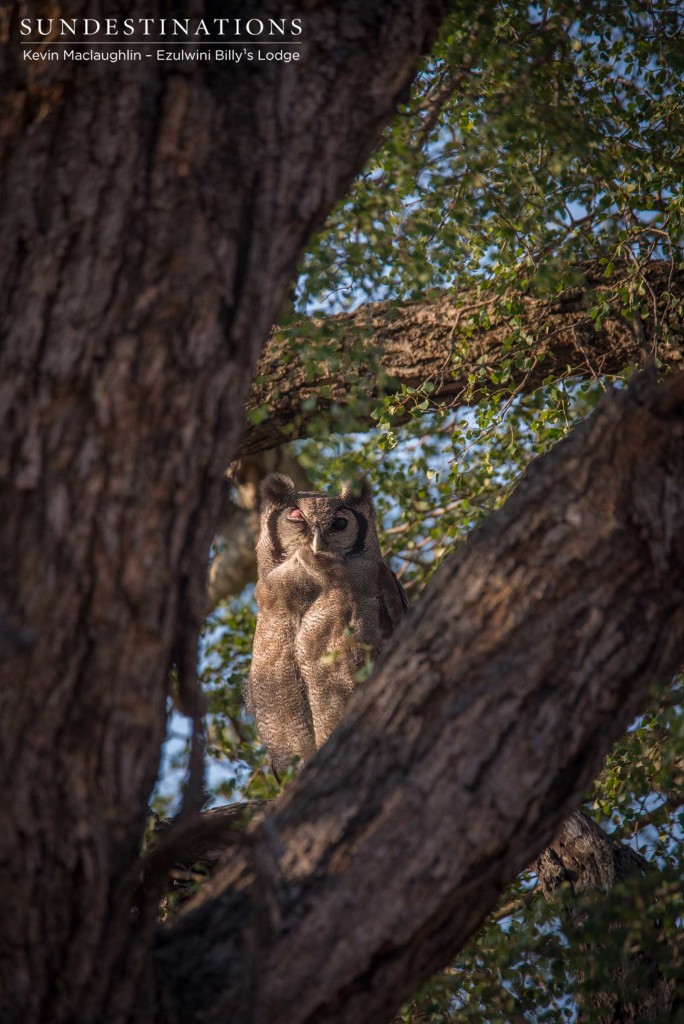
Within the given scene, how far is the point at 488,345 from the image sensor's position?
14.5 feet

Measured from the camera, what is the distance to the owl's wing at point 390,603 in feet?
16.1

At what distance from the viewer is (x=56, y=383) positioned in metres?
1.79

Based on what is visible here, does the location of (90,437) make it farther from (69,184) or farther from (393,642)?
(393,642)

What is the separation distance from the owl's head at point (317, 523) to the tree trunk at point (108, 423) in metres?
2.85

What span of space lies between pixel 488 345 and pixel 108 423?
2929 millimetres

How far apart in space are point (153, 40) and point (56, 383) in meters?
0.83

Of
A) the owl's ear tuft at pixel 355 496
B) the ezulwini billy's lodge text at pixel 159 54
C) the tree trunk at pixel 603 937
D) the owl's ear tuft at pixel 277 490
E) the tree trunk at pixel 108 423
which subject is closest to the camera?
the tree trunk at pixel 108 423

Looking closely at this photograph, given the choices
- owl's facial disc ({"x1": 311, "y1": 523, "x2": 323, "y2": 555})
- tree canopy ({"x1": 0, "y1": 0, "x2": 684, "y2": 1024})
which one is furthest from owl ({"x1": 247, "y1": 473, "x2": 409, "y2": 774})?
tree canopy ({"x1": 0, "y1": 0, "x2": 684, "y2": 1024})

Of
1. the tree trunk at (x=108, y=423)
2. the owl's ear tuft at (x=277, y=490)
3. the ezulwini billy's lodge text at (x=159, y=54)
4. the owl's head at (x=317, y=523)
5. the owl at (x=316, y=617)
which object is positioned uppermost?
the owl's ear tuft at (x=277, y=490)

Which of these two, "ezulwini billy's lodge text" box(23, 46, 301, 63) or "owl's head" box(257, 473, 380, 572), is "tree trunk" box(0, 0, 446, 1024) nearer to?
"ezulwini billy's lodge text" box(23, 46, 301, 63)

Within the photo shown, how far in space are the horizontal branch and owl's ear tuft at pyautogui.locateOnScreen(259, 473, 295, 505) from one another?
48 cm

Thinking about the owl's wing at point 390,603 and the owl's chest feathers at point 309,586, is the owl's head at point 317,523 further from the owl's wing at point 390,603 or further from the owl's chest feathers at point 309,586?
the owl's wing at point 390,603

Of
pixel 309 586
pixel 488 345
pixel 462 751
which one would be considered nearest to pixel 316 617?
pixel 309 586

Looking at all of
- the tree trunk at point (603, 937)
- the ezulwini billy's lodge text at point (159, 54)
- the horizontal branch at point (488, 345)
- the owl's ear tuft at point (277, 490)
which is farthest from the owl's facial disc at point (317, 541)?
the ezulwini billy's lodge text at point (159, 54)
